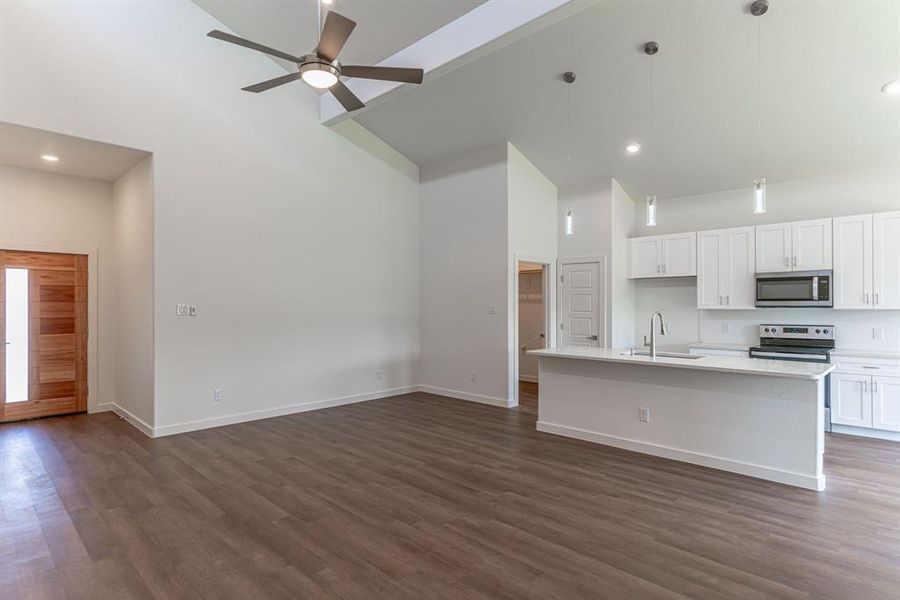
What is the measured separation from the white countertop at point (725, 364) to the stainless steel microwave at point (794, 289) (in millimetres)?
1694

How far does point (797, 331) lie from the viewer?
555 centimetres

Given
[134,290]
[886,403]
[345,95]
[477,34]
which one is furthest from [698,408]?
[134,290]

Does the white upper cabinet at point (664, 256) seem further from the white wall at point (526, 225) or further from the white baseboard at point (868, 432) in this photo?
the white baseboard at point (868, 432)

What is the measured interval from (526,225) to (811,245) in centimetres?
332

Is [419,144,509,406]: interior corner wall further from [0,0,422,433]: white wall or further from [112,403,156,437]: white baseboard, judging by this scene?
[112,403,156,437]: white baseboard

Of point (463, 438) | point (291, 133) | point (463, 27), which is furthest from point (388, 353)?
point (463, 27)

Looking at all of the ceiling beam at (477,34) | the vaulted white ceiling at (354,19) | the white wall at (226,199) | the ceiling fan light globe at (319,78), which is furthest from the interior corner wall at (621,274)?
Result: the ceiling fan light globe at (319,78)

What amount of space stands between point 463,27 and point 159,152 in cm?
337

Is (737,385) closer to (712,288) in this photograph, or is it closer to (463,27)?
(712,288)

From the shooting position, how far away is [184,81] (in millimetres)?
5012

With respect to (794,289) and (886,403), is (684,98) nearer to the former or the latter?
(794,289)

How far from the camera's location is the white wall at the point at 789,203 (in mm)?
5219

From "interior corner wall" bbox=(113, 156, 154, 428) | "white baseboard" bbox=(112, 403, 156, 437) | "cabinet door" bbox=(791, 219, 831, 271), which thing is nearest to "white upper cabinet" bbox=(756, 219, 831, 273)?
"cabinet door" bbox=(791, 219, 831, 271)

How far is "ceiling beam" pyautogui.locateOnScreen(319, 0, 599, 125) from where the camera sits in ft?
11.9
